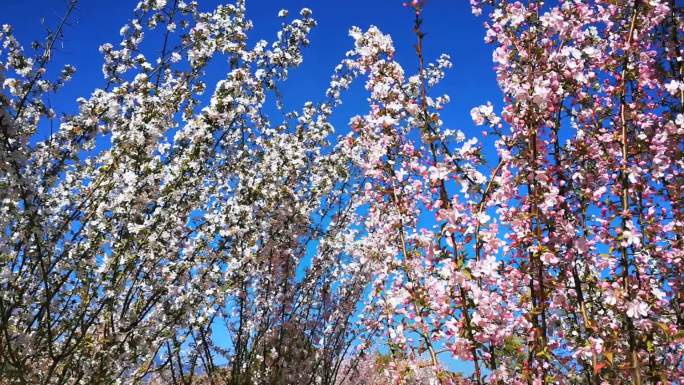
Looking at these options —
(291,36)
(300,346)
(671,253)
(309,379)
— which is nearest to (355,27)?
(291,36)

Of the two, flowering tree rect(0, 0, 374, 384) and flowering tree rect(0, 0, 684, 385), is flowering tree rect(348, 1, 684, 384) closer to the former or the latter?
flowering tree rect(0, 0, 684, 385)

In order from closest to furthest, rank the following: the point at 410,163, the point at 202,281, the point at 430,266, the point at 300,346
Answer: the point at 430,266, the point at 410,163, the point at 202,281, the point at 300,346

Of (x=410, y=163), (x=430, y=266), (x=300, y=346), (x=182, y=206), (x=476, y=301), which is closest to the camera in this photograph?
(x=476, y=301)

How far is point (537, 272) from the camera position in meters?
3.07

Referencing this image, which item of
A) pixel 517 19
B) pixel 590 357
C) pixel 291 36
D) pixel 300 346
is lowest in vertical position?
pixel 590 357

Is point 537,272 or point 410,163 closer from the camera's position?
point 537,272

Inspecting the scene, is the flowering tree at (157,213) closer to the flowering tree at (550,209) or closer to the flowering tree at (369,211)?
the flowering tree at (369,211)

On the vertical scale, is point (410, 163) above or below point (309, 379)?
above

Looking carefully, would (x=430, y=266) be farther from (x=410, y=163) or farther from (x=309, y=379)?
(x=309, y=379)

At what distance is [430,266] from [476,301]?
43 centimetres

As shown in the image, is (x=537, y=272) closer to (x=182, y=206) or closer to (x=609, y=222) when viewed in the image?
(x=609, y=222)

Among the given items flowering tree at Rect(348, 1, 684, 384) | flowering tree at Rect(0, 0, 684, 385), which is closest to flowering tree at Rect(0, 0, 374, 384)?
flowering tree at Rect(0, 0, 684, 385)

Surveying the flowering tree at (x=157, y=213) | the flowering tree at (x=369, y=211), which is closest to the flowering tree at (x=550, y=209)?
the flowering tree at (x=369, y=211)

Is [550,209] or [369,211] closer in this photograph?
[550,209]
